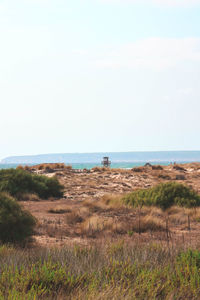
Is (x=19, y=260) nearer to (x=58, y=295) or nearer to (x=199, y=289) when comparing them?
(x=58, y=295)

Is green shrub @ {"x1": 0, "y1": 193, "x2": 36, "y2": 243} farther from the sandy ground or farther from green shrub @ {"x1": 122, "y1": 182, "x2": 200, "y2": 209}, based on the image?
green shrub @ {"x1": 122, "y1": 182, "x2": 200, "y2": 209}

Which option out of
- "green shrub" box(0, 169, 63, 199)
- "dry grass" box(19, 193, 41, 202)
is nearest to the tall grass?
"dry grass" box(19, 193, 41, 202)

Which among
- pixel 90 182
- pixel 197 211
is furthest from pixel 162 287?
pixel 90 182

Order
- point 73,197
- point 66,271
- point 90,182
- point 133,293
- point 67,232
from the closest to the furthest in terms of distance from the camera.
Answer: point 133,293, point 66,271, point 67,232, point 73,197, point 90,182

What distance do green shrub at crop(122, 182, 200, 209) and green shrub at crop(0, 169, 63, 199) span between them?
19.4 feet

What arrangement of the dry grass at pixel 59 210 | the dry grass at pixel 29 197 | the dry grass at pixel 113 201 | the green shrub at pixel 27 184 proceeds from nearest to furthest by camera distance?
the dry grass at pixel 59 210 < the dry grass at pixel 113 201 < the dry grass at pixel 29 197 < the green shrub at pixel 27 184

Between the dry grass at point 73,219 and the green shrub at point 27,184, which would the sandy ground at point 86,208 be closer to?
the dry grass at point 73,219

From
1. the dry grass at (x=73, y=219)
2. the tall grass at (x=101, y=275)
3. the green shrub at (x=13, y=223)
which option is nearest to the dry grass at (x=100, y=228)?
the dry grass at (x=73, y=219)

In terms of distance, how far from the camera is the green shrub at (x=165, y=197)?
15289 mm

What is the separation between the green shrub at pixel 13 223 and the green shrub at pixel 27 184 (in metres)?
9.01

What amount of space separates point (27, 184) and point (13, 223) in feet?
35.9

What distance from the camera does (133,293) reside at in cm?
463

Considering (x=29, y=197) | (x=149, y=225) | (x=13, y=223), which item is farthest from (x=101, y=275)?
(x=29, y=197)

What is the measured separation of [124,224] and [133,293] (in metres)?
6.84
